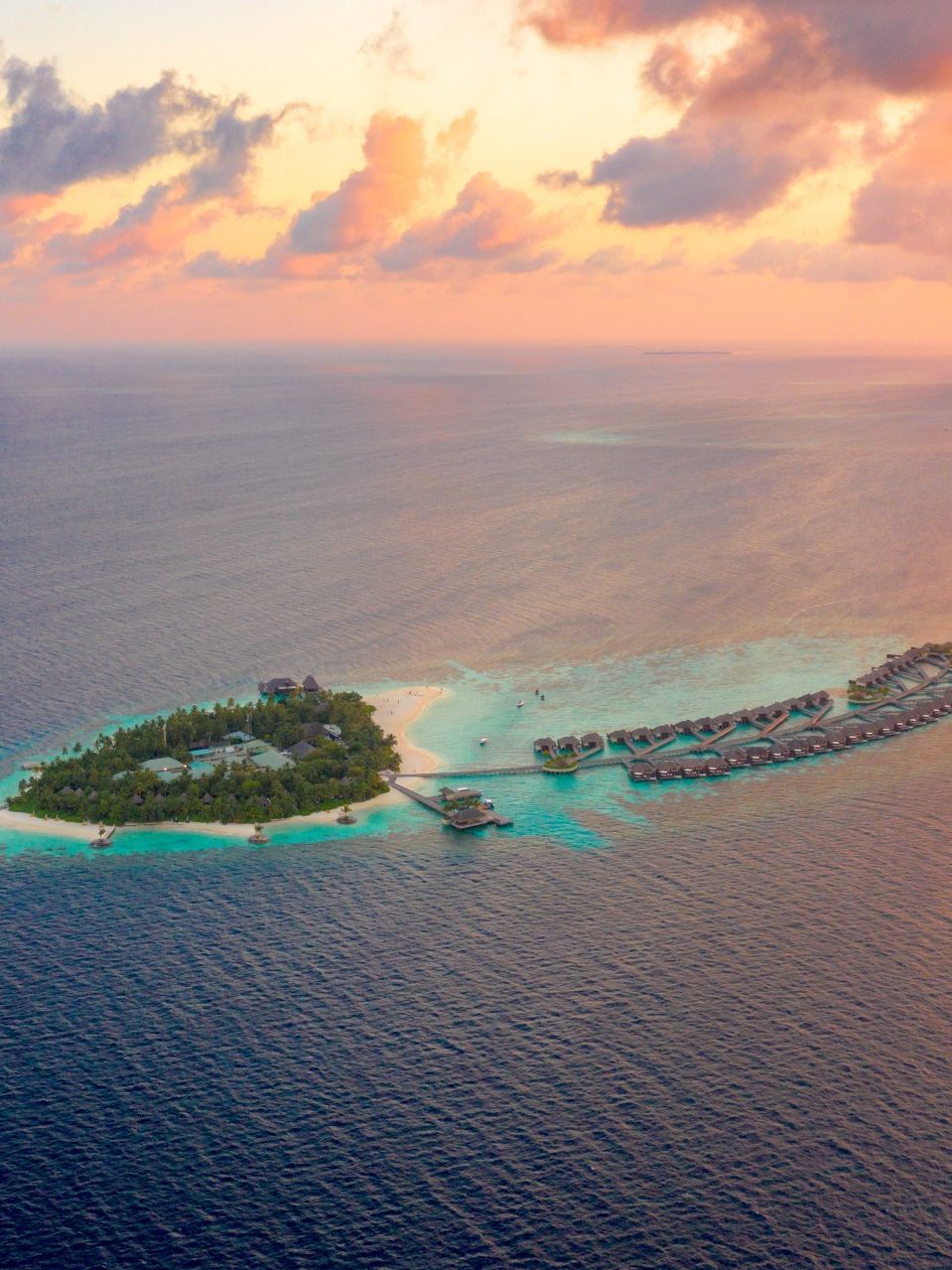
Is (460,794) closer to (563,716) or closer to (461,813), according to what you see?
(461,813)

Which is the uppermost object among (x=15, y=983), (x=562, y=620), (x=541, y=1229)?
(x=562, y=620)

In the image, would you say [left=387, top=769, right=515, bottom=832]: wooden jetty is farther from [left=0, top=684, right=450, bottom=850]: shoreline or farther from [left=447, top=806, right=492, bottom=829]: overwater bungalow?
[left=0, top=684, right=450, bottom=850]: shoreline

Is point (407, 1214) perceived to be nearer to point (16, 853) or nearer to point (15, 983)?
point (15, 983)

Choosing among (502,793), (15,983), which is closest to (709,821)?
(502,793)

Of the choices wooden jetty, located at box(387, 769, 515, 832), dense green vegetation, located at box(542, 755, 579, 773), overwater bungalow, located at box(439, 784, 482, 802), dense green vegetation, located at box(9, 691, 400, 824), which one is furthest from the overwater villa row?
dense green vegetation, located at box(9, 691, 400, 824)

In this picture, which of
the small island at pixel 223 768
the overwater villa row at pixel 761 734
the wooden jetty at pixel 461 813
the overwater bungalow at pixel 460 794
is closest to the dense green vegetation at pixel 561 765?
the overwater villa row at pixel 761 734

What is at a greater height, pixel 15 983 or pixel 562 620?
pixel 562 620

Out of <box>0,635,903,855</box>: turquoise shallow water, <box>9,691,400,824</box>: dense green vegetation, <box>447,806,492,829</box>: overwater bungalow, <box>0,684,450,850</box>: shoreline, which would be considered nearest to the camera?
<box>0,684,450,850</box>: shoreline
